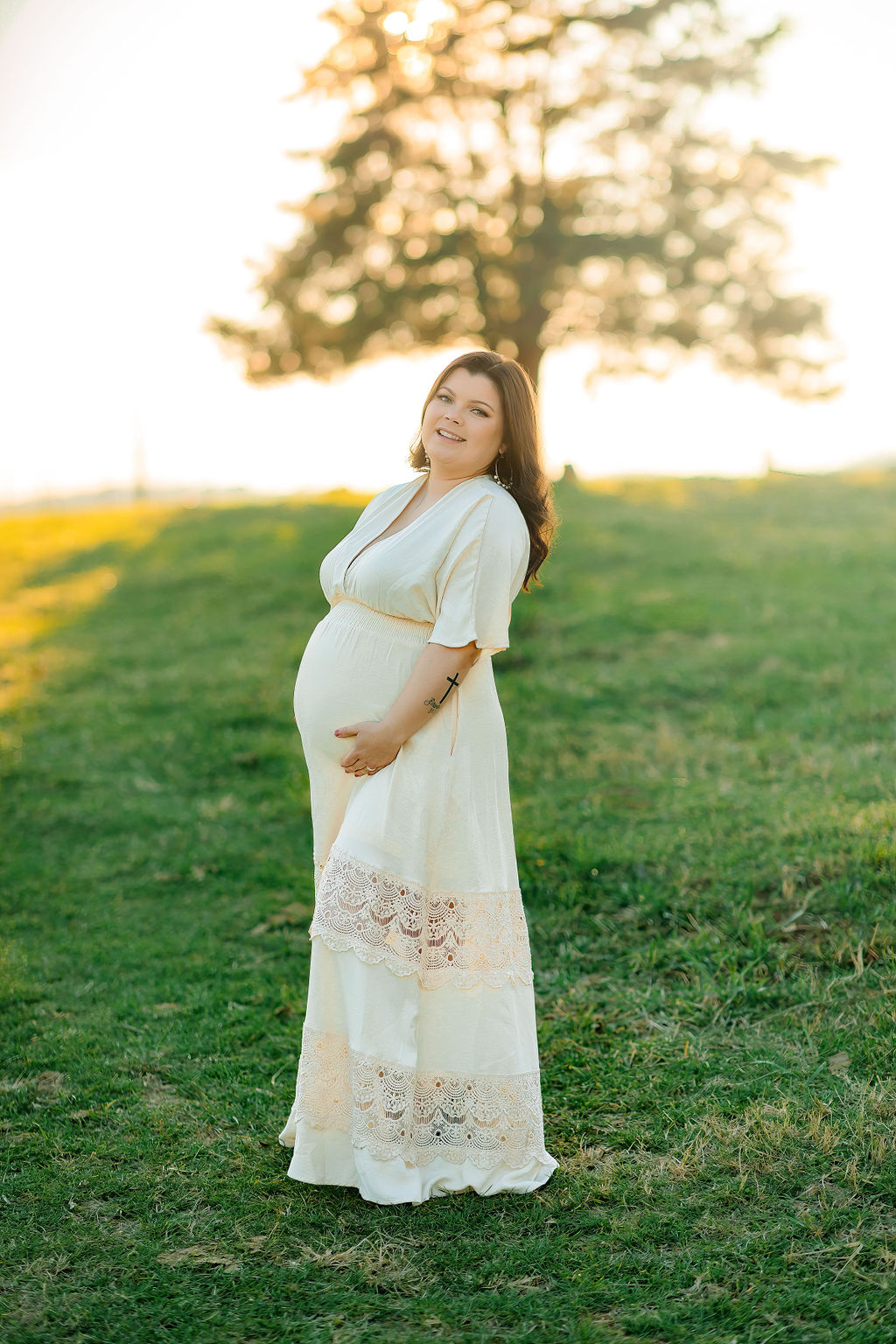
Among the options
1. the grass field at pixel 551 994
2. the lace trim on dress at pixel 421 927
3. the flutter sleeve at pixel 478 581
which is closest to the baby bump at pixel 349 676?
the flutter sleeve at pixel 478 581

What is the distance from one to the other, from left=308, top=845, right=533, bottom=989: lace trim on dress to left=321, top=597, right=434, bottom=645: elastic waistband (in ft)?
2.05

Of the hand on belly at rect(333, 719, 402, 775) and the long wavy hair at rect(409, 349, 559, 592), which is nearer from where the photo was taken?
the hand on belly at rect(333, 719, 402, 775)

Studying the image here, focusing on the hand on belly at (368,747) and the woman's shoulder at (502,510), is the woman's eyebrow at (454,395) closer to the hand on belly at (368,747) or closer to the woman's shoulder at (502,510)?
the woman's shoulder at (502,510)

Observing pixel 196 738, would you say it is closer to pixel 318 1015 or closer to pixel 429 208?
pixel 318 1015

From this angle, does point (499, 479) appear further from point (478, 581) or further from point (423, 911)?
point (423, 911)

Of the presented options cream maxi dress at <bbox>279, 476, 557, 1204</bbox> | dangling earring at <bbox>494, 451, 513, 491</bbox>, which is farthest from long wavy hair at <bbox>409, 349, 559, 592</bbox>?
cream maxi dress at <bbox>279, 476, 557, 1204</bbox>

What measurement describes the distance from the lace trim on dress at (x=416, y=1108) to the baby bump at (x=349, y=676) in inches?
34.1

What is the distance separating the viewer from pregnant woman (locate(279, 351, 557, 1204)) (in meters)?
3.24

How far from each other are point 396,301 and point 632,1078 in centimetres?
1324

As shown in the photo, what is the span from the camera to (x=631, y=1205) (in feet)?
11.1

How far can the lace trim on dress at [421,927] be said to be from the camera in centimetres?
323

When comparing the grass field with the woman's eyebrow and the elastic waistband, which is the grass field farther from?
the woman's eyebrow

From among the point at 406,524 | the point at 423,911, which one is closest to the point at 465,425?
the point at 406,524

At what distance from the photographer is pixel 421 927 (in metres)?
3.29
